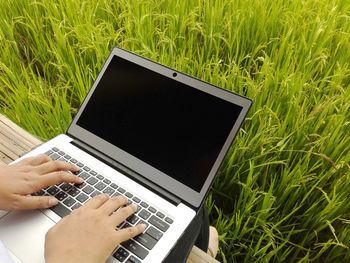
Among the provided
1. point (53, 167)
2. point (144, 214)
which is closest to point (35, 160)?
point (53, 167)

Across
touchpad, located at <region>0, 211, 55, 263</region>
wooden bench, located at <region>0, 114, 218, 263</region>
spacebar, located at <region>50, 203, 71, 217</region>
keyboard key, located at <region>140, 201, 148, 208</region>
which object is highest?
keyboard key, located at <region>140, 201, 148, 208</region>

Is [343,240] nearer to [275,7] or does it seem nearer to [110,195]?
[110,195]

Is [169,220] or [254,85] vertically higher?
[254,85]

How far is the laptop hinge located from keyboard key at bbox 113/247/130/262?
0.14 meters

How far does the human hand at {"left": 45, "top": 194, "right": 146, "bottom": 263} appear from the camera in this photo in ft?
1.82

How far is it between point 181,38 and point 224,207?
641 mm

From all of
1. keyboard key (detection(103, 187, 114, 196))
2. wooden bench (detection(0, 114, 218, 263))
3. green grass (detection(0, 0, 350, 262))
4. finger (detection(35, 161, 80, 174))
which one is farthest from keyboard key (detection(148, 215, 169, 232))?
wooden bench (detection(0, 114, 218, 263))

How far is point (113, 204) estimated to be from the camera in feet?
2.10

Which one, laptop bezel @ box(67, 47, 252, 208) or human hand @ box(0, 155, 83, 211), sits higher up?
laptop bezel @ box(67, 47, 252, 208)

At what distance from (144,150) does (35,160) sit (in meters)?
0.22

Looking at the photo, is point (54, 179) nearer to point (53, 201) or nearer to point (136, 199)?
point (53, 201)

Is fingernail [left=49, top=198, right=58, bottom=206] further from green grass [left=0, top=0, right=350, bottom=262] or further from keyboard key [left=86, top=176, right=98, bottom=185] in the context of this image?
green grass [left=0, top=0, right=350, bottom=262]

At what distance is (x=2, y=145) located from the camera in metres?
0.90

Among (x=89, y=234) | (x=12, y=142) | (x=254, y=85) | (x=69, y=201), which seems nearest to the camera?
(x=89, y=234)
